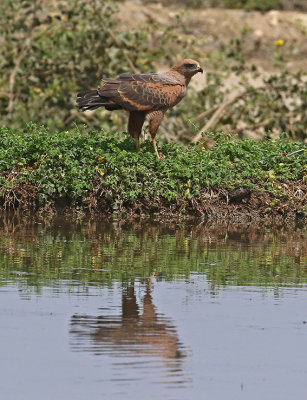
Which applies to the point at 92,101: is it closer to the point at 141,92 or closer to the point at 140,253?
the point at 141,92

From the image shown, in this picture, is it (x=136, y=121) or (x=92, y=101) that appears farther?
(x=136, y=121)

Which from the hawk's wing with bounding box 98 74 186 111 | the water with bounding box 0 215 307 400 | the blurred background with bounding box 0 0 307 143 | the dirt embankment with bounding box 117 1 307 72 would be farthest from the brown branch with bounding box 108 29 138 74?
Result: the dirt embankment with bounding box 117 1 307 72

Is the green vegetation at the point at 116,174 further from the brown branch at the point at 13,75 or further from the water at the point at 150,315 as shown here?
the brown branch at the point at 13,75

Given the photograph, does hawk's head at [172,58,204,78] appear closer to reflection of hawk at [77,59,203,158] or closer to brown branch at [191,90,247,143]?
reflection of hawk at [77,59,203,158]

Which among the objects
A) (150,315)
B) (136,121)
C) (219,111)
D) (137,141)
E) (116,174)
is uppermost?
(219,111)

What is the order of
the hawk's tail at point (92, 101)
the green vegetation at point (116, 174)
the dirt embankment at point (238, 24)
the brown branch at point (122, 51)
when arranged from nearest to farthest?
the hawk's tail at point (92, 101) < the green vegetation at point (116, 174) < the brown branch at point (122, 51) < the dirt embankment at point (238, 24)

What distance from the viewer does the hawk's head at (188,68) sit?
1028cm

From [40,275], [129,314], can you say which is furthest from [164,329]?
[40,275]

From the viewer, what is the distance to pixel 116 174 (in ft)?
32.7

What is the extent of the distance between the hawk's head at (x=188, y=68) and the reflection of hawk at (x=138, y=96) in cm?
20

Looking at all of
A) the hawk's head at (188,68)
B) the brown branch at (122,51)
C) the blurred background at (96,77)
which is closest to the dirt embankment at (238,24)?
the blurred background at (96,77)

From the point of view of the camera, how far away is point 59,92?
14.2m

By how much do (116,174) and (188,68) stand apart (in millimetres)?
1355

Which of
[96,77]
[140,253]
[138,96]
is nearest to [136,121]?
[138,96]
